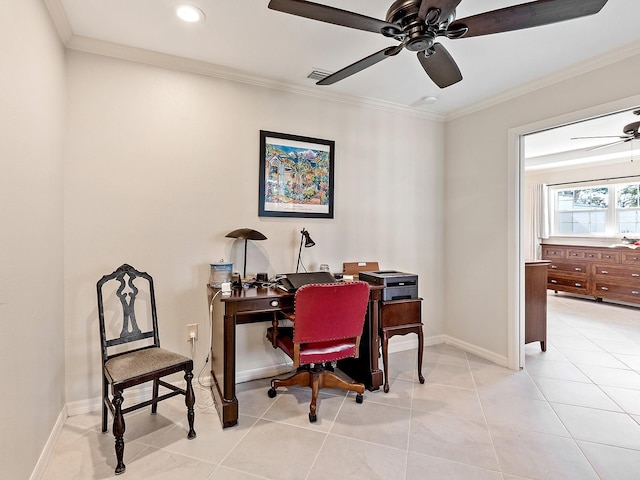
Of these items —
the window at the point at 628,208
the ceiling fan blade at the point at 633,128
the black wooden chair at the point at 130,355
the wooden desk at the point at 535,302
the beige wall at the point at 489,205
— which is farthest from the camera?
the window at the point at 628,208

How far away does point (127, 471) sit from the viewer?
1.69 metres

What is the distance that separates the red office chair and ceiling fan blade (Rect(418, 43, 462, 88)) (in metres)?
1.39

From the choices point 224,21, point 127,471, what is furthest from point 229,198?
point 127,471

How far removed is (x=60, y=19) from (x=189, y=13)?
77 centimetres

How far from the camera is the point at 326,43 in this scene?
2.27m

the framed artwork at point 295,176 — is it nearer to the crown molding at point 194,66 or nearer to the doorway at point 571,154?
the crown molding at point 194,66

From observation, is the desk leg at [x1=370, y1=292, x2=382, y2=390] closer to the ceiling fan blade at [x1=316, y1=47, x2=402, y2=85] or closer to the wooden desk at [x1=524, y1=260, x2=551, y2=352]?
the ceiling fan blade at [x1=316, y1=47, x2=402, y2=85]

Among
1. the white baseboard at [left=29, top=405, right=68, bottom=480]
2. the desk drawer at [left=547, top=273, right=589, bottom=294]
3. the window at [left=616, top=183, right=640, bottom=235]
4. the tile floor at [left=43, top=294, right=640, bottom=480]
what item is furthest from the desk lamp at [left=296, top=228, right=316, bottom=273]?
the window at [left=616, top=183, right=640, bottom=235]

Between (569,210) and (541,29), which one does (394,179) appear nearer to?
(541,29)

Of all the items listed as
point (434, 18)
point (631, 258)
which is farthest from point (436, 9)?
point (631, 258)

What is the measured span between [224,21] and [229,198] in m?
1.21

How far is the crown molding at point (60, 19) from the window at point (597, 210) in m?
7.83

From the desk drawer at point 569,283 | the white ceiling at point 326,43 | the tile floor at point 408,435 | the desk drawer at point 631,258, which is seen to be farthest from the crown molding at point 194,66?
the desk drawer at point 569,283

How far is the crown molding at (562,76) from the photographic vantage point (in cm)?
228
